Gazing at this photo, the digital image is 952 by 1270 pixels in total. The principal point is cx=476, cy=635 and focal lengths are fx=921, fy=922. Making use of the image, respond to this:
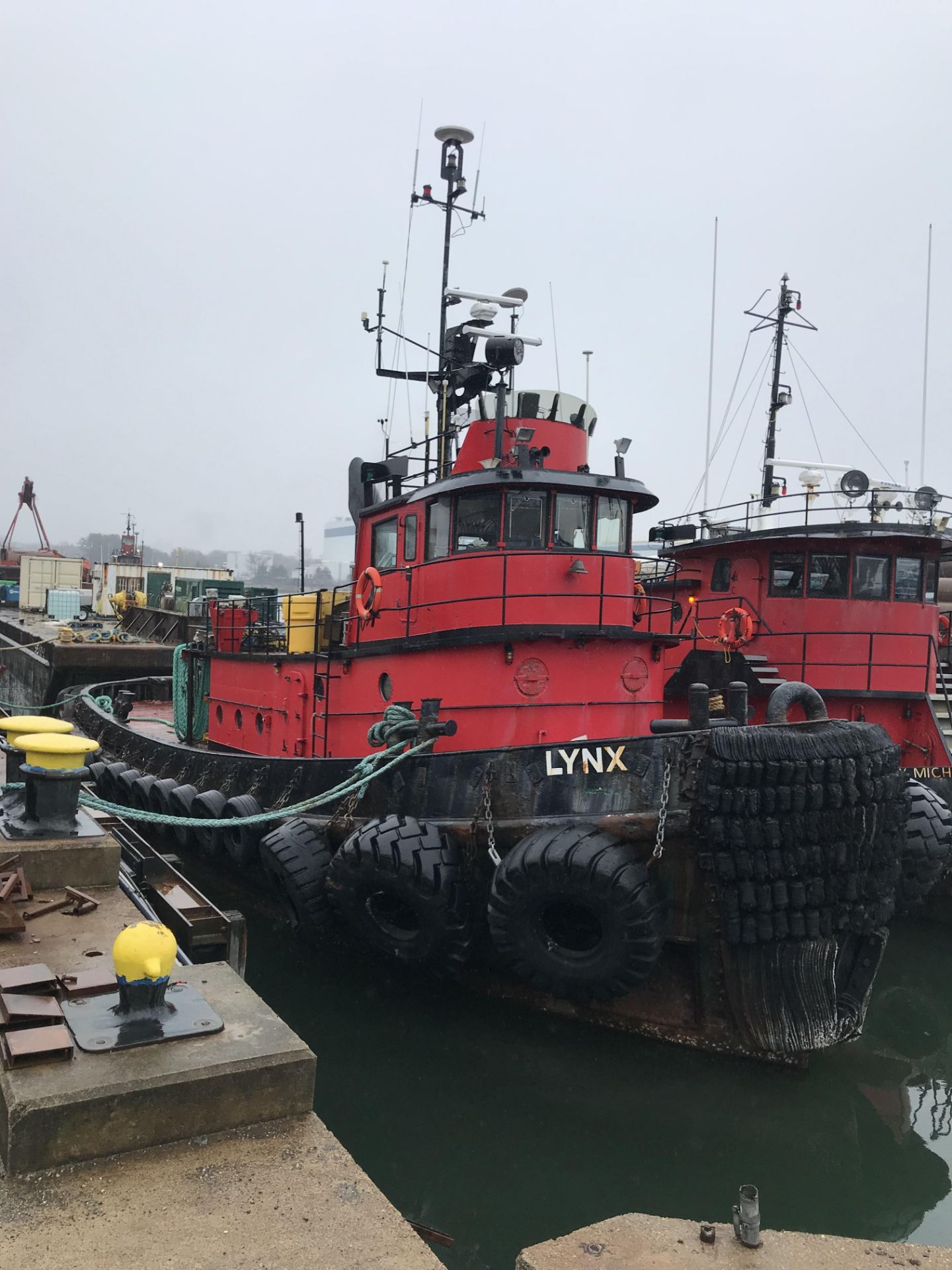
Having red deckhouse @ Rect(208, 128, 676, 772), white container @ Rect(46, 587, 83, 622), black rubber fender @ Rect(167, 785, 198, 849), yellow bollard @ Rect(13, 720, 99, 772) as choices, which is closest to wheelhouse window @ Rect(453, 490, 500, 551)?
red deckhouse @ Rect(208, 128, 676, 772)

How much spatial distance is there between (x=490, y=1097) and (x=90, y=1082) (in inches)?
169

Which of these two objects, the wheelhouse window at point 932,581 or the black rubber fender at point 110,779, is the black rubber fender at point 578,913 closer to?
the wheelhouse window at point 932,581

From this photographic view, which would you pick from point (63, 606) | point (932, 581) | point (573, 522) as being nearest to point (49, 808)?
point (573, 522)

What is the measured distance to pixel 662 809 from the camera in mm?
6496

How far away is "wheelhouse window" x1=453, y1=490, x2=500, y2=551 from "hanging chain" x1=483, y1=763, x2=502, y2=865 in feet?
6.84

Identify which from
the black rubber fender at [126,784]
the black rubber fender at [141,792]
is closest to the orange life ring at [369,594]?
the black rubber fender at [141,792]

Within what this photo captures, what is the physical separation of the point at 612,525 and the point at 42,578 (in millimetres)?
43101

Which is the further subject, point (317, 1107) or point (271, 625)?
point (271, 625)

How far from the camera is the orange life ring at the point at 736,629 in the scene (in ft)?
36.4

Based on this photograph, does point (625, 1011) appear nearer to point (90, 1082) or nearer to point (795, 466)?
point (90, 1082)

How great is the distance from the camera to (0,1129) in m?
2.94

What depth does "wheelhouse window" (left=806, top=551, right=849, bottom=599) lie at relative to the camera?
1157 cm

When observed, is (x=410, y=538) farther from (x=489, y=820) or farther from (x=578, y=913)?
(x=578, y=913)

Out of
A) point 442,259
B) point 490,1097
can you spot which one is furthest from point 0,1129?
point 442,259
